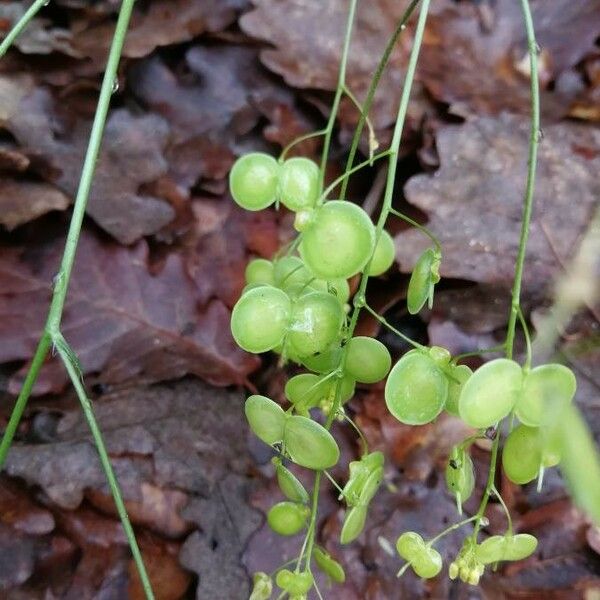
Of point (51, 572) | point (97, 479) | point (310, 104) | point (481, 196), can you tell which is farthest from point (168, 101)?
point (51, 572)

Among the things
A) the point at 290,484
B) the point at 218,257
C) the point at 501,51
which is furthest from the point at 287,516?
the point at 501,51

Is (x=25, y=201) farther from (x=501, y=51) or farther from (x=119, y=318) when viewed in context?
(x=501, y=51)

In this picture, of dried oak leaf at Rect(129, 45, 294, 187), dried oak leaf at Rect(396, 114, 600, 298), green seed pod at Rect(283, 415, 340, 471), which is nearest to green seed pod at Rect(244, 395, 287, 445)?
green seed pod at Rect(283, 415, 340, 471)

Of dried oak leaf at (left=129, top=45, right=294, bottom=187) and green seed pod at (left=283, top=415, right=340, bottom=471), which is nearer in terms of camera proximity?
green seed pod at (left=283, top=415, right=340, bottom=471)

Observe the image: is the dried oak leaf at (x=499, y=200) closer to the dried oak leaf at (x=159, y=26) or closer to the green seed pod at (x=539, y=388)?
the dried oak leaf at (x=159, y=26)

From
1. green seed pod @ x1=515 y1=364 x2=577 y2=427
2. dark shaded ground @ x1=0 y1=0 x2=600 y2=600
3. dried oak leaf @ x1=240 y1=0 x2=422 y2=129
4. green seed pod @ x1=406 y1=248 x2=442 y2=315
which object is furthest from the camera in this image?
dried oak leaf @ x1=240 y1=0 x2=422 y2=129

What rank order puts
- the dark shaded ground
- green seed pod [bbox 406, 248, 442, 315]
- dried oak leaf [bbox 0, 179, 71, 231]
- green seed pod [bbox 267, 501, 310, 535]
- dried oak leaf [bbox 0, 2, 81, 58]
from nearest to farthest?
green seed pod [bbox 406, 248, 442, 315] < green seed pod [bbox 267, 501, 310, 535] < the dark shaded ground < dried oak leaf [bbox 0, 179, 71, 231] < dried oak leaf [bbox 0, 2, 81, 58]

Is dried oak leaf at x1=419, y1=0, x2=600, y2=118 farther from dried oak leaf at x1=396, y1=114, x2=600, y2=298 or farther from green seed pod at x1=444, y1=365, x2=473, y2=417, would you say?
green seed pod at x1=444, y1=365, x2=473, y2=417
